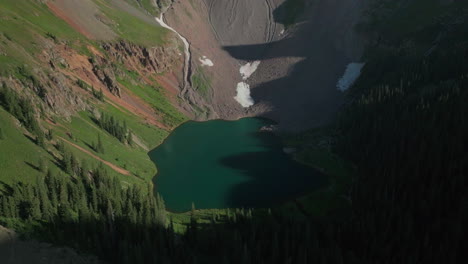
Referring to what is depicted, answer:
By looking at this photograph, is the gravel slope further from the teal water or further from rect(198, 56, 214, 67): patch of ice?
the teal water

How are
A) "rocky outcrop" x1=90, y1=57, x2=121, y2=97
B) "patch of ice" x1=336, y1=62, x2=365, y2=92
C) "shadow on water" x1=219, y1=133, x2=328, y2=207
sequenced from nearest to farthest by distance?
1. "shadow on water" x1=219, y1=133, x2=328, y2=207
2. "rocky outcrop" x1=90, y1=57, x2=121, y2=97
3. "patch of ice" x1=336, y1=62, x2=365, y2=92

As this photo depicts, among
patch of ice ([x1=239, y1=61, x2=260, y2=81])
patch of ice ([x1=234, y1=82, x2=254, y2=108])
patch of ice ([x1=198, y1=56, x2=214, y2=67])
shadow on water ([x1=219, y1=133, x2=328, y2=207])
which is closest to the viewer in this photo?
shadow on water ([x1=219, y1=133, x2=328, y2=207])

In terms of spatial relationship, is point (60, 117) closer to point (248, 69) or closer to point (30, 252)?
point (30, 252)

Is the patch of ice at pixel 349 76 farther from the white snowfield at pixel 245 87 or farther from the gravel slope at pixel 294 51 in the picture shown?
the white snowfield at pixel 245 87

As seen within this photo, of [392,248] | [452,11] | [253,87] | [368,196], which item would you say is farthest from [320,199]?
[452,11]

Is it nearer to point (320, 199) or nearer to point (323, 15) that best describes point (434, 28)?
point (323, 15)

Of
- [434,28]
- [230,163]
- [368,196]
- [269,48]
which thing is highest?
[269,48]

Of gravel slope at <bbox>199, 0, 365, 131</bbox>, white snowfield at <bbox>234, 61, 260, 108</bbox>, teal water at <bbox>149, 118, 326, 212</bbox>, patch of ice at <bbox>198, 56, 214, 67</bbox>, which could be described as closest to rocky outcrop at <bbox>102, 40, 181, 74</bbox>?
patch of ice at <bbox>198, 56, 214, 67</bbox>
